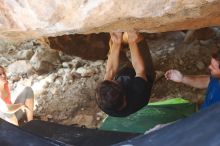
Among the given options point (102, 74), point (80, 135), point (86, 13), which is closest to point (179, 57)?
point (102, 74)

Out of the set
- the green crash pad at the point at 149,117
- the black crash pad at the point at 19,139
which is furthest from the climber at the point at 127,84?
the black crash pad at the point at 19,139

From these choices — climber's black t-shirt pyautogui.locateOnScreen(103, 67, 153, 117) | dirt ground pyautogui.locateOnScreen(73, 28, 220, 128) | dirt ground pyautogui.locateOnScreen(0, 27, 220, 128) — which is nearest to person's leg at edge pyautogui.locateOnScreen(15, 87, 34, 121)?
dirt ground pyautogui.locateOnScreen(0, 27, 220, 128)

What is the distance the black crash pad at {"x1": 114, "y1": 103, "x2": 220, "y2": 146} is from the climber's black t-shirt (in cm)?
99

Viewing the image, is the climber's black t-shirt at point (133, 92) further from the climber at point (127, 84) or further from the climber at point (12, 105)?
the climber at point (12, 105)

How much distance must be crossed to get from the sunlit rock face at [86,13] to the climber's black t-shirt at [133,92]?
23.3 inches

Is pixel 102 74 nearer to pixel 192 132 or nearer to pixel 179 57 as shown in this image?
pixel 179 57

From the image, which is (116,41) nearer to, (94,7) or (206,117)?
(94,7)

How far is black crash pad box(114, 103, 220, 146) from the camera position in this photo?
1106 mm

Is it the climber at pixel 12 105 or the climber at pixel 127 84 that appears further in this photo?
the climber at pixel 12 105

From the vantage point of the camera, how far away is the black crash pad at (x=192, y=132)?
111 centimetres

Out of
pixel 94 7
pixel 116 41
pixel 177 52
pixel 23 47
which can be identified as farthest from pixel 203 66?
pixel 94 7

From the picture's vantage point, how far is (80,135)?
1.89 metres

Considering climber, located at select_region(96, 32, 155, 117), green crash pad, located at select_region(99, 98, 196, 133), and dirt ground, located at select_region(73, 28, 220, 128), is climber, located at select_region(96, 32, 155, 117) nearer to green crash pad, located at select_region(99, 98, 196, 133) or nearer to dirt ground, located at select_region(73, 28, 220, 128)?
green crash pad, located at select_region(99, 98, 196, 133)

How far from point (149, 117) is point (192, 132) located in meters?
1.33
